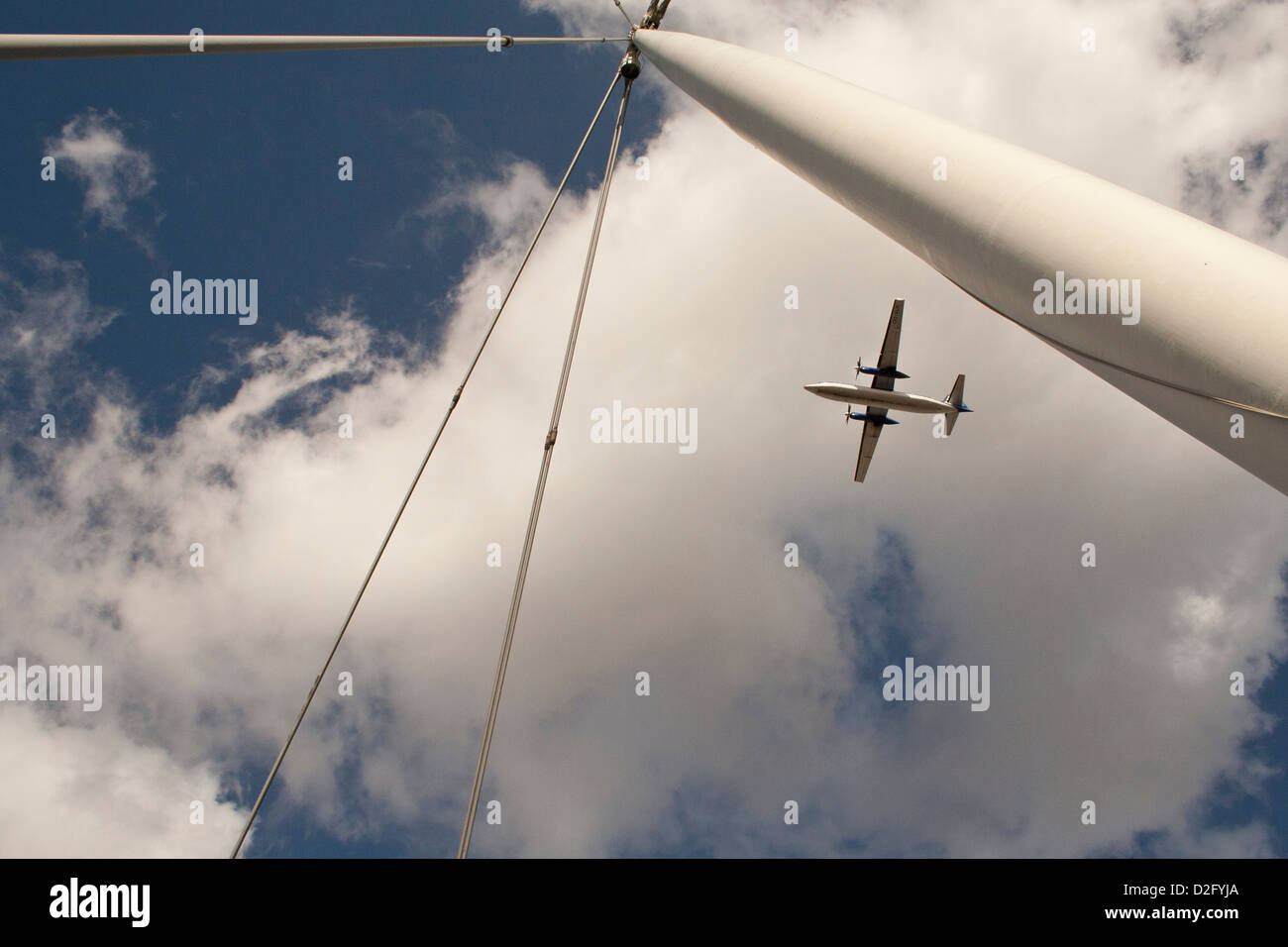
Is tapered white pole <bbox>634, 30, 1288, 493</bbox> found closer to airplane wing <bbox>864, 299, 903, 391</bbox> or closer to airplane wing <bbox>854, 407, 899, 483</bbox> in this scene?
airplane wing <bbox>864, 299, 903, 391</bbox>

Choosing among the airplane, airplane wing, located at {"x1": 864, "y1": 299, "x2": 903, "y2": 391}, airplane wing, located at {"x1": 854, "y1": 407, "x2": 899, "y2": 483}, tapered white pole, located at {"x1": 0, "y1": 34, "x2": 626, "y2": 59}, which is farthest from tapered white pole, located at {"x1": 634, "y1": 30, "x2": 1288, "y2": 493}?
airplane wing, located at {"x1": 854, "y1": 407, "x2": 899, "y2": 483}

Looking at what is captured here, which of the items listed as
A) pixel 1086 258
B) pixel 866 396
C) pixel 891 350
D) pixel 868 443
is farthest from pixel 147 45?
pixel 868 443

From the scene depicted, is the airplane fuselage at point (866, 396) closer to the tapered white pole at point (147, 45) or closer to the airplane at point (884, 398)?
the airplane at point (884, 398)

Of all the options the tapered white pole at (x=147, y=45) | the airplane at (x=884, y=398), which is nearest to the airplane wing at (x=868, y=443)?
the airplane at (x=884, y=398)

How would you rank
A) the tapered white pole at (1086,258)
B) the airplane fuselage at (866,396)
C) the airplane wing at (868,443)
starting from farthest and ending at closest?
the airplane wing at (868,443)
the airplane fuselage at (866,396)
the tapered white pole at (1086,258)

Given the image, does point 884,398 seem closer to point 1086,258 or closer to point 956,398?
point 956,398

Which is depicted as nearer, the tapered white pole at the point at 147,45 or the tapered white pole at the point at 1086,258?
the tapered white pole at the point at 1086,258

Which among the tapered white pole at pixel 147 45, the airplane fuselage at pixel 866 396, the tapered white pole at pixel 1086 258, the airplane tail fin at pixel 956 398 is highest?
the airplane tail fin at pixel 956 398
